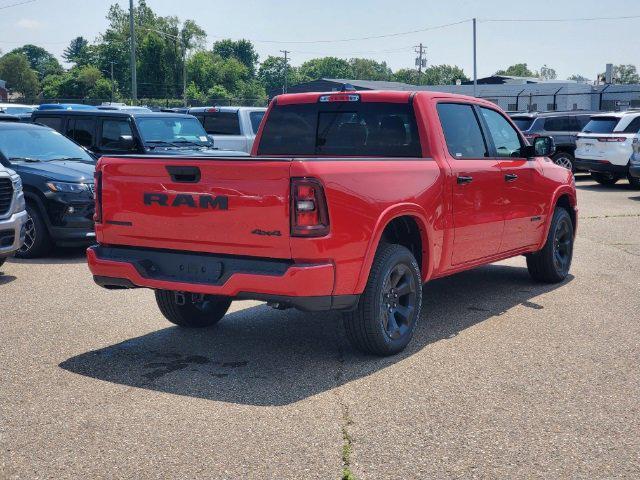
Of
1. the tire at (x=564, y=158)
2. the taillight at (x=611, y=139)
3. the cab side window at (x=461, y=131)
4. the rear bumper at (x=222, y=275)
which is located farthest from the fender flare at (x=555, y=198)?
the tire at (x=564, y=158)

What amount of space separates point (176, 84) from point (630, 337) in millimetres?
118227

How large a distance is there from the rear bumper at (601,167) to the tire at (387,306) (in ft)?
53.5

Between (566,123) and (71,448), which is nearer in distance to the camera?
(71,448)

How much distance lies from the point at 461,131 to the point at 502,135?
0.91 m

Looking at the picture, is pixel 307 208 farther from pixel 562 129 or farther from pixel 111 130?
pixel 562 129

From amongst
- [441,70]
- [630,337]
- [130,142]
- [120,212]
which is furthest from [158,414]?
[441,70]

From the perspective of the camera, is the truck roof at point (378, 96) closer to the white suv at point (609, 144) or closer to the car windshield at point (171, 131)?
the car windshield at point (171, 131)

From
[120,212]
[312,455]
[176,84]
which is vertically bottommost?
[312,455]

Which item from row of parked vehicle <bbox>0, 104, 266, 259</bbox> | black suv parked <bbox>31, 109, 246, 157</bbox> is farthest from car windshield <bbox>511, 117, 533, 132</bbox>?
black suv parked <bbox>31, 109, 246, 157</bbox>

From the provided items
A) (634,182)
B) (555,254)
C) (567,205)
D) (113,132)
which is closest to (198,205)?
(555,254)

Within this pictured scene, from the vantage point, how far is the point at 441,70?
196 m

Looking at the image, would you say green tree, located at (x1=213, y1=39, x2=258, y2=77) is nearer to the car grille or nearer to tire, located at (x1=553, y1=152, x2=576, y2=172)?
tire, located at (x1=553, y1=152, x2=576, y2=172)

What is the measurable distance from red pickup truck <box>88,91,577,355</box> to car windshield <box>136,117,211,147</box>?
23.3 feet

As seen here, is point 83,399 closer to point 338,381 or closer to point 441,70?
point 338,381
